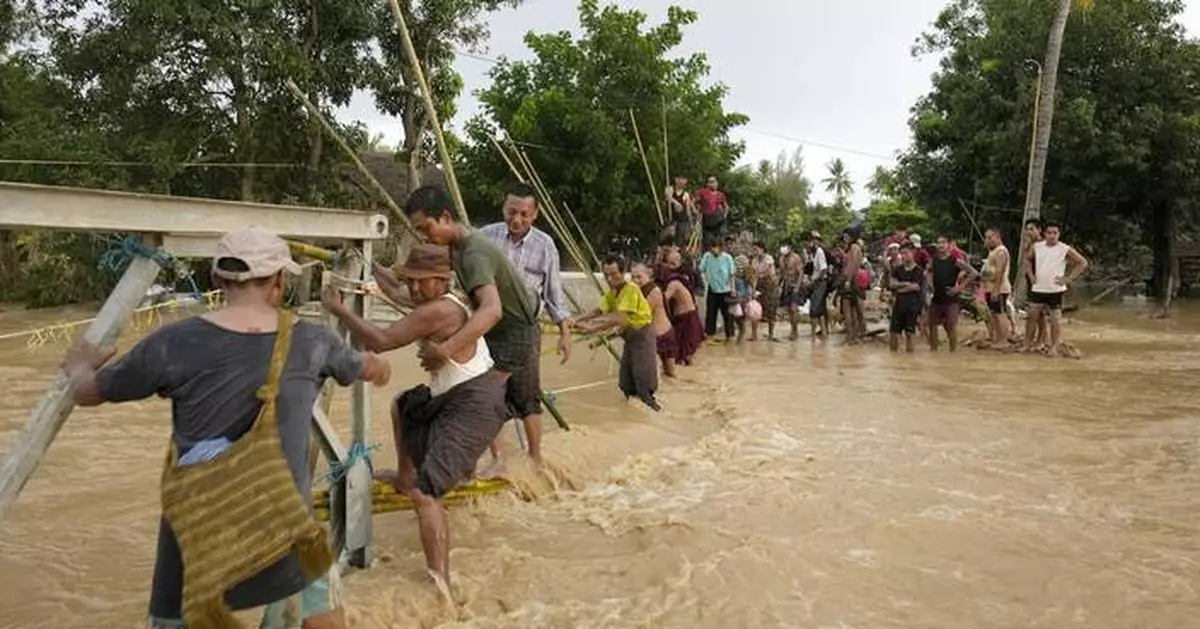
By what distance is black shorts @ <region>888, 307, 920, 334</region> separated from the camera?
12.7 metres

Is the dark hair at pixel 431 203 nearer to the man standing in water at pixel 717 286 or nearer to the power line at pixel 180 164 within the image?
the man standing in water at pixel 717 286

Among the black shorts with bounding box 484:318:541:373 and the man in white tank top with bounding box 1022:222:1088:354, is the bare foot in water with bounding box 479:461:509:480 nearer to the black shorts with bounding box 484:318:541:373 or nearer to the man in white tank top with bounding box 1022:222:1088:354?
the black shorts with bounding box 484:318:541:373

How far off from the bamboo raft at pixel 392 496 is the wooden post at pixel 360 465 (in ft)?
0.45

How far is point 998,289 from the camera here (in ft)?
39.7

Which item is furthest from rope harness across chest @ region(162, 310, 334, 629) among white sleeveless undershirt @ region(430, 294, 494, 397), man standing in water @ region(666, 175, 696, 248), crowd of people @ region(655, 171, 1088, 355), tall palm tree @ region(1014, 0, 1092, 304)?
tall palm tree @ region(1014, 0, 1092, 304)

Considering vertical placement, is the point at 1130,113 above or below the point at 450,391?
above

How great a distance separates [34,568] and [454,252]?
2.42m

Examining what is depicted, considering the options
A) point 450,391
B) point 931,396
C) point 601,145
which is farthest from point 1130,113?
point 450,391

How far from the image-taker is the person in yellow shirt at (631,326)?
25.8ft

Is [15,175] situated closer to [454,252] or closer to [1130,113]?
[454,252]

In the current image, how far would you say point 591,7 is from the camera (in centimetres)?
2067

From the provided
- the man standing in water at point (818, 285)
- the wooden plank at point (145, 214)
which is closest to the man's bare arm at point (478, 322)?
the wooden plank at point (145, 214)

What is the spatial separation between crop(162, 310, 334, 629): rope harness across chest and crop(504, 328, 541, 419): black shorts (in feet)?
8.31

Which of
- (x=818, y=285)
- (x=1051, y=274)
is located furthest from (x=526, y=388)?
(x=818, y=285)
